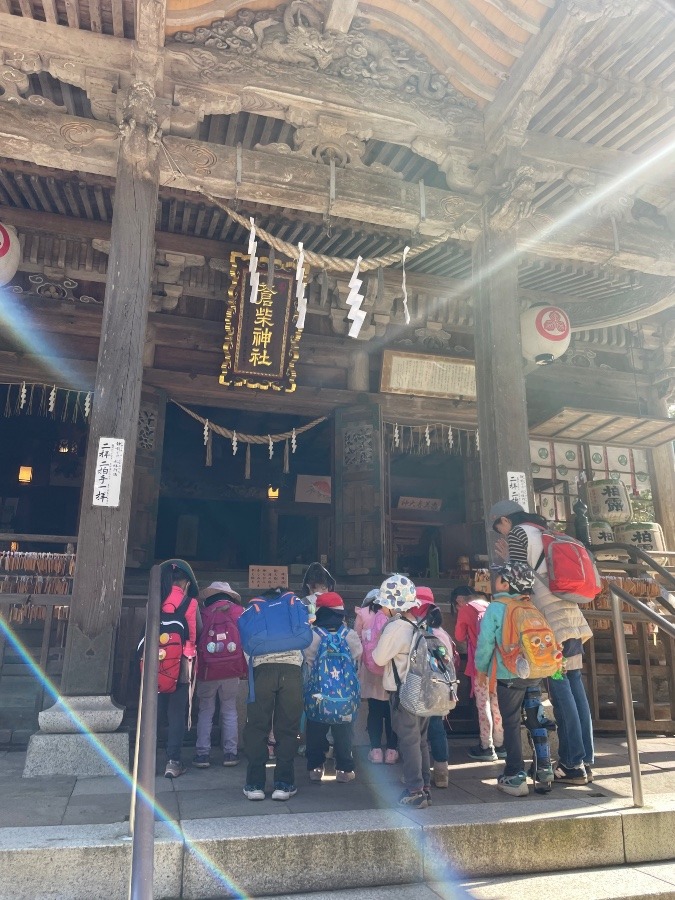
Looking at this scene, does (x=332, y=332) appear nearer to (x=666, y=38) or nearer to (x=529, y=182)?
(x=529, y=182)

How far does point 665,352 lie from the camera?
11141mm

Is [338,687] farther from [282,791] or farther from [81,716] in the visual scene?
[81,716]

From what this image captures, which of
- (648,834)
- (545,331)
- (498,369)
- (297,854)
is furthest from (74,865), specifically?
(545,331)

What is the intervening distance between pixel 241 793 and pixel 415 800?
1.19 metres

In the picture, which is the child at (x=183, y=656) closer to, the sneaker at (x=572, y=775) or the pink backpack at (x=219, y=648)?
the pink backpack at (x=219, y=648)

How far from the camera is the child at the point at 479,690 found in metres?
5.45

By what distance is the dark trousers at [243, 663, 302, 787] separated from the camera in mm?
4203

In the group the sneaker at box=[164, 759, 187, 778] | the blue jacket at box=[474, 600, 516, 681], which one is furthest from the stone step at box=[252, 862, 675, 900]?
the sneaker at box=[164, 759, 187, 778]

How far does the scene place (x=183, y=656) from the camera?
4.95m

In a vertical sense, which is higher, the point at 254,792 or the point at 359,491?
the point at 359,491

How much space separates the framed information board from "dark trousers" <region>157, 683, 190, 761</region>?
6434 mm

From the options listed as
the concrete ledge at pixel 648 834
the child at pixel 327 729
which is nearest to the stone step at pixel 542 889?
the concrete ledge at pixel 648 834

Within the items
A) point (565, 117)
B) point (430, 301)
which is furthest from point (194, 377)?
point (565, 117)

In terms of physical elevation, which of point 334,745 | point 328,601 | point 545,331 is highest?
point 545,331
